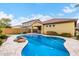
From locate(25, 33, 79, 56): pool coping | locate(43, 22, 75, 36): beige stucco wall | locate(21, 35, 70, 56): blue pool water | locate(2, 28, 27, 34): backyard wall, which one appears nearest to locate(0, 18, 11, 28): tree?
locate(2, 28, 27, 34): backyard wall

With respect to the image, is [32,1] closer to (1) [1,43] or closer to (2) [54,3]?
(2) [54,3]

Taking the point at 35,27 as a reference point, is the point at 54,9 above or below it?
above

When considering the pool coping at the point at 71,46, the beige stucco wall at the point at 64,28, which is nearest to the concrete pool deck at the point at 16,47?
the pool coping at the point at 71,46

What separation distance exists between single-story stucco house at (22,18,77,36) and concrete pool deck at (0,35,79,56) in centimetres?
17

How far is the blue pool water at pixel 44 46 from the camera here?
122 inches

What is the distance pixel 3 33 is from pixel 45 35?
0.75m

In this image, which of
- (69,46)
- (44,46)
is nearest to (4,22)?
(44,46)

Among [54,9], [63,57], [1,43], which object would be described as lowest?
[63,57]

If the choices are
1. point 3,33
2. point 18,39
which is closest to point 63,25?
point 18,39

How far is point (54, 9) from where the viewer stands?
312 centimetres

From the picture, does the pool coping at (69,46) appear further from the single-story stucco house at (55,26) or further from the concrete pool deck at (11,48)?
the single-story stucco house at (55,26)

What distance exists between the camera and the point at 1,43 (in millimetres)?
3113

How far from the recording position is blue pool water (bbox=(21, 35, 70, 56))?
3111 millimetres

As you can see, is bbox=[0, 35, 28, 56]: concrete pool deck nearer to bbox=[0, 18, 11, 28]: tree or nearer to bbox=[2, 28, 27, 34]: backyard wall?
bbox=[2, 28, 27, 34]: backyard wall
